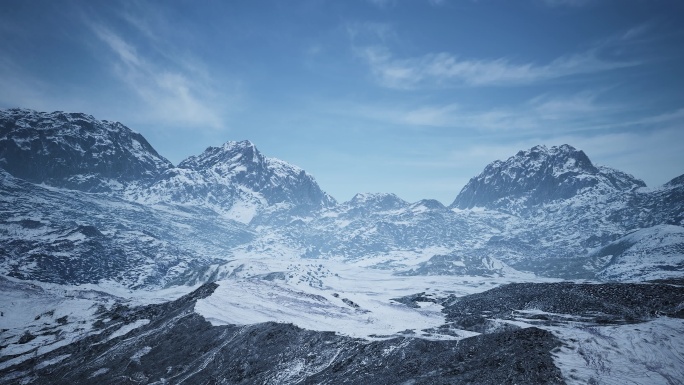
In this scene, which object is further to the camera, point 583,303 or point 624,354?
point 583,303

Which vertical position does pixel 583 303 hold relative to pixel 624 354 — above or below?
above

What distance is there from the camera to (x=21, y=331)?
115562 mm

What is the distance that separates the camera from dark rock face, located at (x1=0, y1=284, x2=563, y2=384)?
161ft

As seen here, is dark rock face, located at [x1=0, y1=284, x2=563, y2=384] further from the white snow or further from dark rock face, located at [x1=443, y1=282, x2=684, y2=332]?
dark rock face, located at [x1=443, y1=282, x2=684, y2=332]

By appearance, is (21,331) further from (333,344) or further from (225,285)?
(333,344)

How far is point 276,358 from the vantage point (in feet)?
213

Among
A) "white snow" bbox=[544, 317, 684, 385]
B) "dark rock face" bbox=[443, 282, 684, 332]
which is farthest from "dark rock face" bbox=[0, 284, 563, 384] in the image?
"dark rock face" bbox=[443, 282, 684, 332]

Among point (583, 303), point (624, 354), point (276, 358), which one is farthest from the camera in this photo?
point (583, 303)

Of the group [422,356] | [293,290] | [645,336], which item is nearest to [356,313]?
[293,290]

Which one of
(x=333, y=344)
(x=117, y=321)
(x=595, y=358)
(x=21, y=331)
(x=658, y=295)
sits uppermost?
(x=658, y=295)


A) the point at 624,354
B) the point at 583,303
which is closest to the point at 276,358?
the point at 624,354

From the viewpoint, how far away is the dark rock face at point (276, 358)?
161 ft

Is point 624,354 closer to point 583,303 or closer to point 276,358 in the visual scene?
point 583,303

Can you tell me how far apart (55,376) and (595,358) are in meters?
88.4
